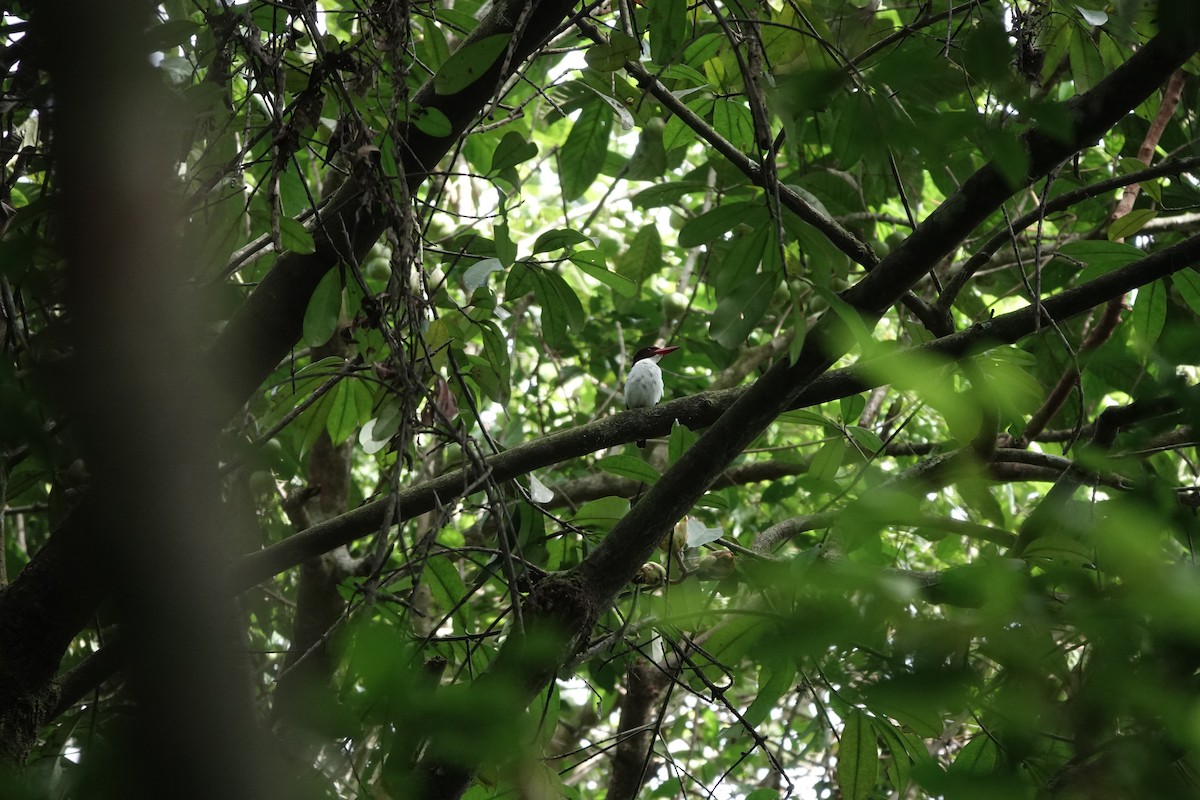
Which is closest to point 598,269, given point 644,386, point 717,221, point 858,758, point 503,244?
point 717,221

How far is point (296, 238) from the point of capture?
1.39m

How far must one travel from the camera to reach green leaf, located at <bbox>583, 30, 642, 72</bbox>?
1.75 m

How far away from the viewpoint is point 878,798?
227 cm

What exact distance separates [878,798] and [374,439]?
1.46m

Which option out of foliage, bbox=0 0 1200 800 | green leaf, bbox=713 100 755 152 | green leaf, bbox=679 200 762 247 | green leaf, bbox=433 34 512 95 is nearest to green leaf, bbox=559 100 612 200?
foliage, bbox=0 0 1200 800

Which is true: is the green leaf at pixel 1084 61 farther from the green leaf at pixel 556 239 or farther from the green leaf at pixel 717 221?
the green leaf at pixel 556 239

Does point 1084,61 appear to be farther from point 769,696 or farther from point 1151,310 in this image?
point 769,696

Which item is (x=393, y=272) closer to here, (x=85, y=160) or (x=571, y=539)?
(x=85, y=160)

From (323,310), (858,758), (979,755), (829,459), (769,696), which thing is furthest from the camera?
(829,459)

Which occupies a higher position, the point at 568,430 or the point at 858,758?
the point at 568,430

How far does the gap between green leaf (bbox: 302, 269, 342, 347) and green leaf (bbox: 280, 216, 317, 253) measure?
0.12 m

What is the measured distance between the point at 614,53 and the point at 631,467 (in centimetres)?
79

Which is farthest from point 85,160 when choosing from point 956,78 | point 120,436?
point 956,78

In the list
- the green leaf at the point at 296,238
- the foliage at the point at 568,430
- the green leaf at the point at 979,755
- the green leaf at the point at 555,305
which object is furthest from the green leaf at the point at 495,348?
the green leaf at the point at 979,755
